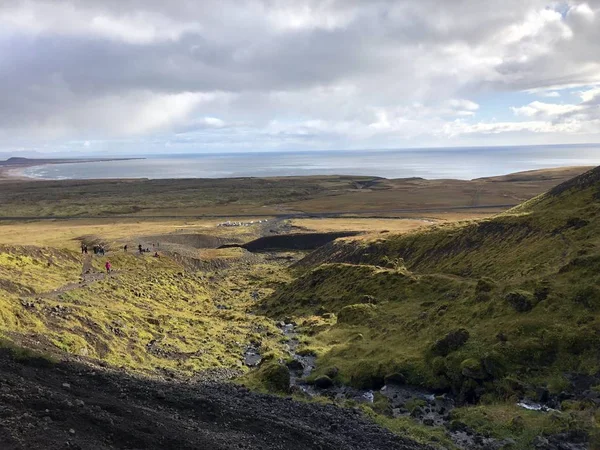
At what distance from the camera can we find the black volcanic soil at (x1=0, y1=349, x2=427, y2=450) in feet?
48.8

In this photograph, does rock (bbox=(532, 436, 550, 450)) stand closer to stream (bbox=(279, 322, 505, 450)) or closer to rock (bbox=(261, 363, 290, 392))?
stream (bbox=(279, 322, 505, 450))

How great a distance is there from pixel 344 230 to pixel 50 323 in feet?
249

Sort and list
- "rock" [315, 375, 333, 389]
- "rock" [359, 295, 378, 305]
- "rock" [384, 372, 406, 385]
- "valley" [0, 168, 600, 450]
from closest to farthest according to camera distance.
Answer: "valley" [0, 168, 600, 450], "rock" [384, 372, 406, 385], "rock" [315, 375, 333, 389], "rock" [359, 295, 378, 305]

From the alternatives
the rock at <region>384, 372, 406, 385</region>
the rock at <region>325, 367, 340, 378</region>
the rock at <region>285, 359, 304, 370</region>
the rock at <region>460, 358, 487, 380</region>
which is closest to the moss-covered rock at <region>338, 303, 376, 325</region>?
the rock at <region>285, 359, 304, 370</region>

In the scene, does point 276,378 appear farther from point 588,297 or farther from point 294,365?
point 588,297

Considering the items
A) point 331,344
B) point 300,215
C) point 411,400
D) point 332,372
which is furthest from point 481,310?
point 300,215

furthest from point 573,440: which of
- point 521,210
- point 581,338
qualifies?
point 521,210

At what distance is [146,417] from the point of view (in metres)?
17.0

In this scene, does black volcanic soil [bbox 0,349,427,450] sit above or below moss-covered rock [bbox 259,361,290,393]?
→ above

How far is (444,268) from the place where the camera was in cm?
4997

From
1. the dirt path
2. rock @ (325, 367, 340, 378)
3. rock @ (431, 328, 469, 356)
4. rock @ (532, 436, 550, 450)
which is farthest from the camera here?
the dirt path

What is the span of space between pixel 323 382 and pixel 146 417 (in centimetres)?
1527

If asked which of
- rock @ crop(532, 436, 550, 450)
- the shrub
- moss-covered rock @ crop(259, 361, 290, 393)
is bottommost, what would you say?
moss-covered rock @ crop(259, 361, 290, 393)

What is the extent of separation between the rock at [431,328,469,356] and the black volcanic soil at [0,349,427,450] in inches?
322
